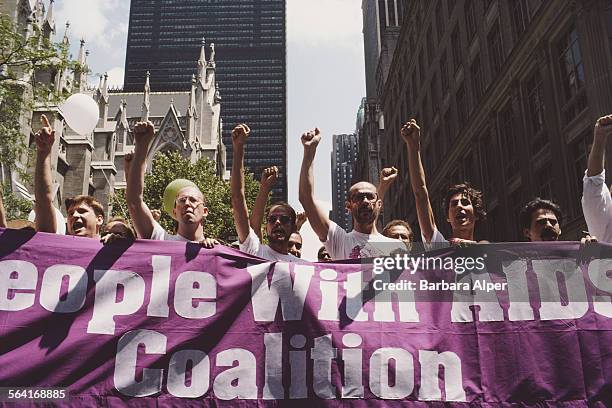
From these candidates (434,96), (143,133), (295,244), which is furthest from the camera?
(434,96)

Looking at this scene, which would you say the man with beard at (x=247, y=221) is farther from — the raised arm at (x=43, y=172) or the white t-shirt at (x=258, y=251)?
the raised arm at (x=43, y=172)

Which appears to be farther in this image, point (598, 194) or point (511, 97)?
point (511, 97)

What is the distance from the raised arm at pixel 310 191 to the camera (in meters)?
4.94

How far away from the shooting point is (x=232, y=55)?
190m

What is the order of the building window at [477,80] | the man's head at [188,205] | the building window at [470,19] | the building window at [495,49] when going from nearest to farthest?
the man's head at [188,205] < the building window at [495,49] < the building window at [477,80] < the building window at [470,19]

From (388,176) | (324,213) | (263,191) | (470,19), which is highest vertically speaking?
(470,19)

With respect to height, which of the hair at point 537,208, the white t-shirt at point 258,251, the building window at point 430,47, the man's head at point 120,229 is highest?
the building window at point 430,47

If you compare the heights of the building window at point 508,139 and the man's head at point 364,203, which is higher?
the building window at point 508,139

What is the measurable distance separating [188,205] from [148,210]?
1.32 feet

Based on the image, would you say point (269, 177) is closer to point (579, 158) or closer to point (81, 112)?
point (81, 112)

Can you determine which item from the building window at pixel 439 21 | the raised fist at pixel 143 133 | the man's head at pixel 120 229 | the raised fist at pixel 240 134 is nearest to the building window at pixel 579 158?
the raised fist at pixel 240 134

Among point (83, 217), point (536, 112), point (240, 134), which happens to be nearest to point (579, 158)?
point (536, 112)

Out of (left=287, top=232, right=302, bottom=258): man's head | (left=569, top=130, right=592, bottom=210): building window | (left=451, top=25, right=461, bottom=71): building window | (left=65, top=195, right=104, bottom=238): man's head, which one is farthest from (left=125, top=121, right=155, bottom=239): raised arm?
(left=451, top=25, right=461, bottom=71): building window

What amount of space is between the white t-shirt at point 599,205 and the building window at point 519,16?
18.5m
